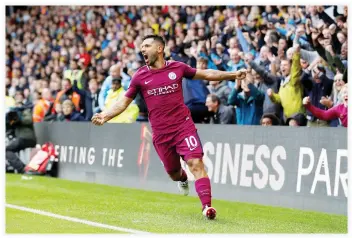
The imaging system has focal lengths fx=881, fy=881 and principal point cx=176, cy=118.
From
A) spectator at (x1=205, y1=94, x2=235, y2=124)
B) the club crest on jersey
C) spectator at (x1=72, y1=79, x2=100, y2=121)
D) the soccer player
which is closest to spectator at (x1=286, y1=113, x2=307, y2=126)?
spectator at (x1=205, y1=94, x2=235, y2=124)

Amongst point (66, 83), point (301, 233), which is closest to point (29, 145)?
point (66, 83)

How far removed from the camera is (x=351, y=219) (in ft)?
31.8

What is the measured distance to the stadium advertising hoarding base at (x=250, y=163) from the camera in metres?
12.3

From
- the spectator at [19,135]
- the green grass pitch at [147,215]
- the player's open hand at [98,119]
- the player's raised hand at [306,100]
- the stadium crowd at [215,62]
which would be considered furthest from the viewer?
the spectator at [19,135]

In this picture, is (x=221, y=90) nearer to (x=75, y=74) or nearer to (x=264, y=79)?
(x=264, y=79)

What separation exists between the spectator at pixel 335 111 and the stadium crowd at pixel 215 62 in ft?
0.05

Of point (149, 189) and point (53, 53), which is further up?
point (53, 53)

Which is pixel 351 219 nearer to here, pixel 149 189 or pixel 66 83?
pixel 149 189

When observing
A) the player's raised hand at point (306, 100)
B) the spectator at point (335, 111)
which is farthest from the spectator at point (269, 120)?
the player's raised hand at point (306, 100)

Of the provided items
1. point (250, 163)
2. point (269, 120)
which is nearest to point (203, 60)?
point (269, 120)

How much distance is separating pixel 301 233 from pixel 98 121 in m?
2.71

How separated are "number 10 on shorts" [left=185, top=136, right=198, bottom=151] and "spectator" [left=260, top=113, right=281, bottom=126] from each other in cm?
360

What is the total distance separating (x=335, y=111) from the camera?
43.5ft

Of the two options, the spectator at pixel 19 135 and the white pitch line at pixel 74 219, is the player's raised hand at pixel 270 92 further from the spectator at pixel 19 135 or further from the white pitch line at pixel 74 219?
the spectator at pixel 19 135
